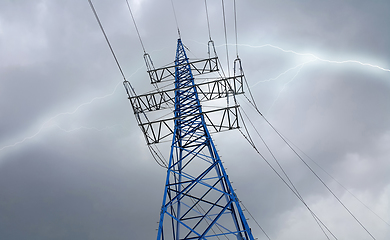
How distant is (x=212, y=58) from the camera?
483 inches

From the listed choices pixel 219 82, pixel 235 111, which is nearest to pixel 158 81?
pixel 219 82

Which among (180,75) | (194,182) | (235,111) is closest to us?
(194,182)

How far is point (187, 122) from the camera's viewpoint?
8.89 metres

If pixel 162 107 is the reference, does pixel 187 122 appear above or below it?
below

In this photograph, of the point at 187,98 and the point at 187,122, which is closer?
the point at 187,122

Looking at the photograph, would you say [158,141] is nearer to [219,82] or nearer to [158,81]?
[219,82]

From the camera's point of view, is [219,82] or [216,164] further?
[219,82]

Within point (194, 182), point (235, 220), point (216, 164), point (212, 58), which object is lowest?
point (235, 220)

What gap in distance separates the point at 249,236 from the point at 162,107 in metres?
7.89

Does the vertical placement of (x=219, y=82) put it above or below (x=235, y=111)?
above

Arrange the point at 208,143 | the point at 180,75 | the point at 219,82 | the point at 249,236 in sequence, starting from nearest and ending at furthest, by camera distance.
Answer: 1. the point at 249,236
2. the point at 208,143
3. the point at 219,82
4. the point at 180,75

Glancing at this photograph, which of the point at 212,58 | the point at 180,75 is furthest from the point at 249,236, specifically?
the point at 212,58

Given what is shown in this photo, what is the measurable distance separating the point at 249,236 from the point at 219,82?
23.6 feet

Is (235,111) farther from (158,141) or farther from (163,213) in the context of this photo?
(163,213)
